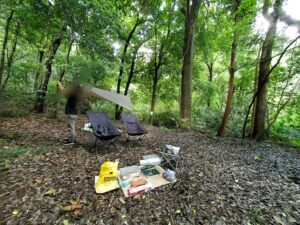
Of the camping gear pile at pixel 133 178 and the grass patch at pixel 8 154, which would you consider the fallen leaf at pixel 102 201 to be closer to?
the camping gear pile at pixel 133 178

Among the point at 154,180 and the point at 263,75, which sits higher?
the point at 263,75

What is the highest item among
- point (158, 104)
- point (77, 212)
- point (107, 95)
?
point (158, 104)

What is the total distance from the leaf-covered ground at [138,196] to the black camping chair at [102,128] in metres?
0.34

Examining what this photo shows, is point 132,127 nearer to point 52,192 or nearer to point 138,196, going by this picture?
point 138,196

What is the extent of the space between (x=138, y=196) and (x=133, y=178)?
369 millimetres

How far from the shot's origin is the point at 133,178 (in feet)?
7.38

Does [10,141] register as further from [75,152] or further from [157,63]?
[157,63]

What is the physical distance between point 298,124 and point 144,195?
7.84 m

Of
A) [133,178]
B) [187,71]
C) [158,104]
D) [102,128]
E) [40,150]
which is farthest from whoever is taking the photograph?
[158,104]

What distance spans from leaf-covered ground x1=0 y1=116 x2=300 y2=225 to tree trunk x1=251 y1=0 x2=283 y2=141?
2.23m

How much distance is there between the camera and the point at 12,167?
2219mm

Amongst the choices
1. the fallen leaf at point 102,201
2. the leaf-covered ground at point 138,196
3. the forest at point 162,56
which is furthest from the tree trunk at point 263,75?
the fallen leaf at point 102,201

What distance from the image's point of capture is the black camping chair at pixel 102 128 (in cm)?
318

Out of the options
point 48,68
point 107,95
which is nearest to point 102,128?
point 107,95
